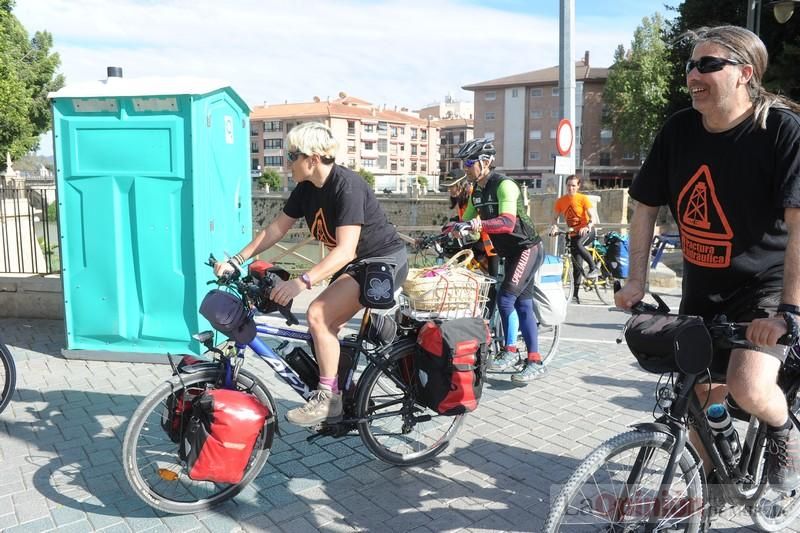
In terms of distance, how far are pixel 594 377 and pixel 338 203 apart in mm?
3368

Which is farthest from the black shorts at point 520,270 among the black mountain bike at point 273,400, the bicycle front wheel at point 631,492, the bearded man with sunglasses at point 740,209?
the bicycle front wheel at point 631,492

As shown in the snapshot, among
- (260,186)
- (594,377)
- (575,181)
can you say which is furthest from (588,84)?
(594,377)

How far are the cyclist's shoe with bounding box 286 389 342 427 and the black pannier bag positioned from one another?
1630mm

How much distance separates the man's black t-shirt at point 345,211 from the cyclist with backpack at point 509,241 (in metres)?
1.51

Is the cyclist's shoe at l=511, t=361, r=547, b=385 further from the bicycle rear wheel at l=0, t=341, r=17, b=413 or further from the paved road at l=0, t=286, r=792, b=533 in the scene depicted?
the bicycle rear wheel at l=0, t=341, r=17, b=413

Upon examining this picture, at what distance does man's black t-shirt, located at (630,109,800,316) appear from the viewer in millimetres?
2523

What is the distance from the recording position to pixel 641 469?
2543 millimetres

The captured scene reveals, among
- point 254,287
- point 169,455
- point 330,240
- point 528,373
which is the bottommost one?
point 528,373

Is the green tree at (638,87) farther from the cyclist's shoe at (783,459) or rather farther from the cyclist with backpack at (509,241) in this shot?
the cyclist's shoe at (783,459)

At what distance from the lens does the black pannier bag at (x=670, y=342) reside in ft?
8.02

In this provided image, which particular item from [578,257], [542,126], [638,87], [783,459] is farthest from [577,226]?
[542,126]

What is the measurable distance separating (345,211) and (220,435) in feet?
4.13

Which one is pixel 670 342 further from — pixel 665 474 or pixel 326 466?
pixel 326 466

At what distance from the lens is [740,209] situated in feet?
8.64
